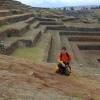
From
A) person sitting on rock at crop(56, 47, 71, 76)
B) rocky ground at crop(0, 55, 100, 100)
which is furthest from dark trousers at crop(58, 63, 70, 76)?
rocky ground at crop(0, 55, 100, 100)

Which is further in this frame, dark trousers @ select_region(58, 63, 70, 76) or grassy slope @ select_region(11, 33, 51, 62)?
grassy slope @ select_region(11, 33, 51, 62)

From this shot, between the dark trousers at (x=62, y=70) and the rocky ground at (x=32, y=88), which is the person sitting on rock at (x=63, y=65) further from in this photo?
the rocky ground at (x=32, y=88)

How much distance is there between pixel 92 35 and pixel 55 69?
63.5ft

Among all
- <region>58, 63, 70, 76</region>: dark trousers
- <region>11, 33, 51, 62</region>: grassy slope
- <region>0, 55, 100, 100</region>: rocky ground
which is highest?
<region>0, 55, 100, 100</region>: rocky ground

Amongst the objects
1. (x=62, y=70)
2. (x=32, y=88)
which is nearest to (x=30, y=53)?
(x=62, y=70)

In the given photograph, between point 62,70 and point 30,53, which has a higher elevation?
point 62,70

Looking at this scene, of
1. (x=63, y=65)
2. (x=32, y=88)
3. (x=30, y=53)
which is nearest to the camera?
(x=32, y=88)

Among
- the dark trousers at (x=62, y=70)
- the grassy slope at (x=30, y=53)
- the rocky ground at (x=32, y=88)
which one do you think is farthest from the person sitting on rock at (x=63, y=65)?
the grassy slope at (x=30, y=53)

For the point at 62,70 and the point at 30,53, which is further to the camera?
the point at 30,53

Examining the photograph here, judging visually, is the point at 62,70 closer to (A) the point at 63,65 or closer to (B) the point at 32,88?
(A) the point at 63,65

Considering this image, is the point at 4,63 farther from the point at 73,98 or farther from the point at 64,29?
the point at 64,29

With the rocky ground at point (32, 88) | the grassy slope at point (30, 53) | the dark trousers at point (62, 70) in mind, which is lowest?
the grassy slope at point (30, 53)

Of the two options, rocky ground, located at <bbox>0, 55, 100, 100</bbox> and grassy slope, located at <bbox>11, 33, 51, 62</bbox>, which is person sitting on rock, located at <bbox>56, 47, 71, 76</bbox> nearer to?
rocky ground, located at <bbox>0, 55, 100, 100</bbox>

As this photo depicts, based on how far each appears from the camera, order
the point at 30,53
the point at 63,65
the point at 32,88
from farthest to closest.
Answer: the point at 30,53 < the point at 63,65 < the point at 32,88
